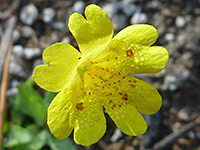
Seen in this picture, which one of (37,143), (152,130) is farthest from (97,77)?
(152,130)

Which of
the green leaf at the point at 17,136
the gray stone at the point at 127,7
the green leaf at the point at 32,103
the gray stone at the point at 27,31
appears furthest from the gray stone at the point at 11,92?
the gray stone at the point at 127,7

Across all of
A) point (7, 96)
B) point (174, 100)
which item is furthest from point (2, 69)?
point (174, 100)

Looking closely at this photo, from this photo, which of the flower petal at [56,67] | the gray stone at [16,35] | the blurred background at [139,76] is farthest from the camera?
the gray stone at [16,35]

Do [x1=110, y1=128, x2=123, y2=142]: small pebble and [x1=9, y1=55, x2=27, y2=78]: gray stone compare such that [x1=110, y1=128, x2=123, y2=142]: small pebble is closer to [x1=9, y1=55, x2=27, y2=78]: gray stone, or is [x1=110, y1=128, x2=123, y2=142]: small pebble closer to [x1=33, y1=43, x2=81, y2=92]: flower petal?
[x1=9, y1=55, x2=27, y2=78]: gray stone

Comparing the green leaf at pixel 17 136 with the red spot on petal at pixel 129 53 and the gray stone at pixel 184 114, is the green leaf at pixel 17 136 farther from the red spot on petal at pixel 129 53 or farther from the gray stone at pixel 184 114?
the gray stone at pixel 184 114

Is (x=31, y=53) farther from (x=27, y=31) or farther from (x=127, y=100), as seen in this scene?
(x=127, y=100)

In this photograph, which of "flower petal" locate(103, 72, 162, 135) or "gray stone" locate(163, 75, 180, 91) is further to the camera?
"gray stone" locate(163, 75, 180, 91)

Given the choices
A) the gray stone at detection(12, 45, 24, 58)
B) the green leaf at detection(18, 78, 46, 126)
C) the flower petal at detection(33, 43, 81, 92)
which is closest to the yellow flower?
the flower petal at detection(33, 43, 81, 92)
